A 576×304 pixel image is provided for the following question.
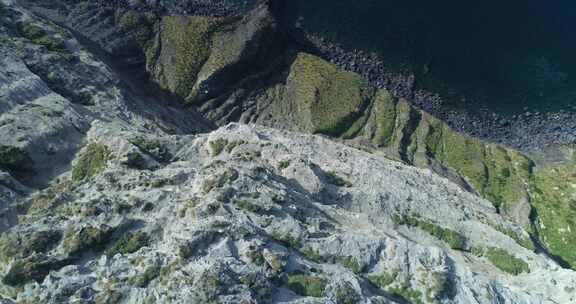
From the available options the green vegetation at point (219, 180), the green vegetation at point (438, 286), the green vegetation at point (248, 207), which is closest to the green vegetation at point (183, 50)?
the green vegetation at point (219, 180)

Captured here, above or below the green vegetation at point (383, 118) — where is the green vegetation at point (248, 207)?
below

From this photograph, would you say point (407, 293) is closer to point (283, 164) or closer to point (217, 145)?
point (283, 164)

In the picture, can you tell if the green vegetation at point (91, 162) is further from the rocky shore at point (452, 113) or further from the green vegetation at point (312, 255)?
the rocky shore at point (452, 113)

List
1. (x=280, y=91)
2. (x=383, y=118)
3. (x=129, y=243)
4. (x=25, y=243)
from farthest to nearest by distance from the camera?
(x=280, y=91), (x=383, y=118), (x=129, y=243), (x=25, y=243)

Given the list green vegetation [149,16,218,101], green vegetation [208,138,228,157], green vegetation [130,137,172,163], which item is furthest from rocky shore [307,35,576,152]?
green vegetation [130,137,172,163]

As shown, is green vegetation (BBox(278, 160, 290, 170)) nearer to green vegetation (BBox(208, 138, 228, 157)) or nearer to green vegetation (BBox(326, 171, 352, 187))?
green vegetation (BBox(326, 171, 352, 187))

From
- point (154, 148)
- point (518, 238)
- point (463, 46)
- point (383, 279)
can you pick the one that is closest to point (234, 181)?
point (154, 148)
